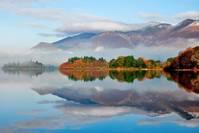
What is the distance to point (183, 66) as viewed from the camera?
91.5 metres

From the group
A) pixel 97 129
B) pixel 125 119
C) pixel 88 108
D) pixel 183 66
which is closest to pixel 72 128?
pixel 97 129

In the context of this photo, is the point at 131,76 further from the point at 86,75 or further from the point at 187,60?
the point at 187,60

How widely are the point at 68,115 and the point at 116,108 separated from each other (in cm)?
296

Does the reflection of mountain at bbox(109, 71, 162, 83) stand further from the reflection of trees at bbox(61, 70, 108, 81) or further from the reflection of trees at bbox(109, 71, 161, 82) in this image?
the reflection of trees at bbox(61, 70, 108, 81)

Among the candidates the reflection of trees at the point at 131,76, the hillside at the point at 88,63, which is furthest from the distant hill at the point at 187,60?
the hillside at the point at 88,63

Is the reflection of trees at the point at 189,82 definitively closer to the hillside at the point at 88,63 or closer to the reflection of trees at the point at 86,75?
the reflection of trees at the point at 86,75

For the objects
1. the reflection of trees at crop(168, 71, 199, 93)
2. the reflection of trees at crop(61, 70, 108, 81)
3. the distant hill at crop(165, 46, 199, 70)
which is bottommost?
the reflection of trees at crop(61, 70, 108, 81)

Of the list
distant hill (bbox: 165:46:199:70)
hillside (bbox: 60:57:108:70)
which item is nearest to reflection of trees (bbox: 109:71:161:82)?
distant hill (bbox: 165:46:199:70)

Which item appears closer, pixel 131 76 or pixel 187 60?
pixel 131 76

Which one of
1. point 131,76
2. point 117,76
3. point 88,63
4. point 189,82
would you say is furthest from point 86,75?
point 88,63

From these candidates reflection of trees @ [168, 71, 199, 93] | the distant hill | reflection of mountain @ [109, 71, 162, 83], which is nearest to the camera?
reflection of trees @ [168, 71, 199, 93]

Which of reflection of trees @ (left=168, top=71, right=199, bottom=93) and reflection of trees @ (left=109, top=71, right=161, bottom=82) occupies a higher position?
reflection of trees @ (left=168, top=71, right=199, bottom=93)

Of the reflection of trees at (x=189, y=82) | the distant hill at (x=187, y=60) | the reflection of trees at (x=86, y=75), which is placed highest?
the distant hill at (x=187, y=60)

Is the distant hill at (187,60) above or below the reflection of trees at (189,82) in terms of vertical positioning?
above
